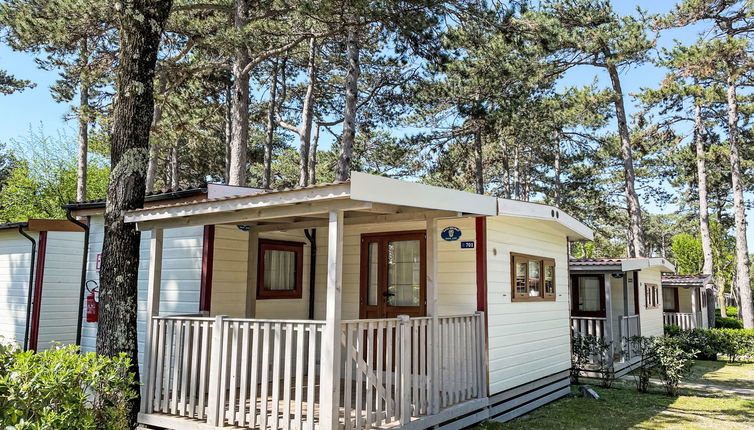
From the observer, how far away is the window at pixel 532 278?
7242mm

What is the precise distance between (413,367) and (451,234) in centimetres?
195

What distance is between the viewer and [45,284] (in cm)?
814

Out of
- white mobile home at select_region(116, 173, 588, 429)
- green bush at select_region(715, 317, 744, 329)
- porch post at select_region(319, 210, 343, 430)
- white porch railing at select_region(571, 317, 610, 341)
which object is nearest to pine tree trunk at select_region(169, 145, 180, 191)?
white mobile home at select_region(116, 173, 588, 429)

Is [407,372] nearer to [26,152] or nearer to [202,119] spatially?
[202,119]

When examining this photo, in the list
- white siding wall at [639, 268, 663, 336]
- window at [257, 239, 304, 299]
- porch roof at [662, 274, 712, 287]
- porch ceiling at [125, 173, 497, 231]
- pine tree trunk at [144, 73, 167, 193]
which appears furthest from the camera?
porch roof at [662, 274, 712, 287]

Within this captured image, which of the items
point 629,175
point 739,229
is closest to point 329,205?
point 629,175

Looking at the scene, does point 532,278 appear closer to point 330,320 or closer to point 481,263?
point 481,263

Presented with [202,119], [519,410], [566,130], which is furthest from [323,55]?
[519,410]

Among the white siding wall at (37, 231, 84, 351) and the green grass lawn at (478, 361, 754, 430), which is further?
the white siding wall at (37, 231, 84, 351)

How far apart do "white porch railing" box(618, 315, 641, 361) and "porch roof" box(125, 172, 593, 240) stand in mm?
5572

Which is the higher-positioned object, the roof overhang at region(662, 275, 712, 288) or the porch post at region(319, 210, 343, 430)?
the roof overhang at region(662, 275, 712, 288)

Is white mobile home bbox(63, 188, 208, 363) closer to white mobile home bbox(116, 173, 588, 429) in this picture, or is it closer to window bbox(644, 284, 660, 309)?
white mobile home bbox(116, 173, 588, 429)

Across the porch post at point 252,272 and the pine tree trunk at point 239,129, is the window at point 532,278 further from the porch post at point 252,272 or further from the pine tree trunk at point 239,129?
the pine tree trunk at point 239,129

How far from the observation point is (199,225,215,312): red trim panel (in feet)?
20.6
